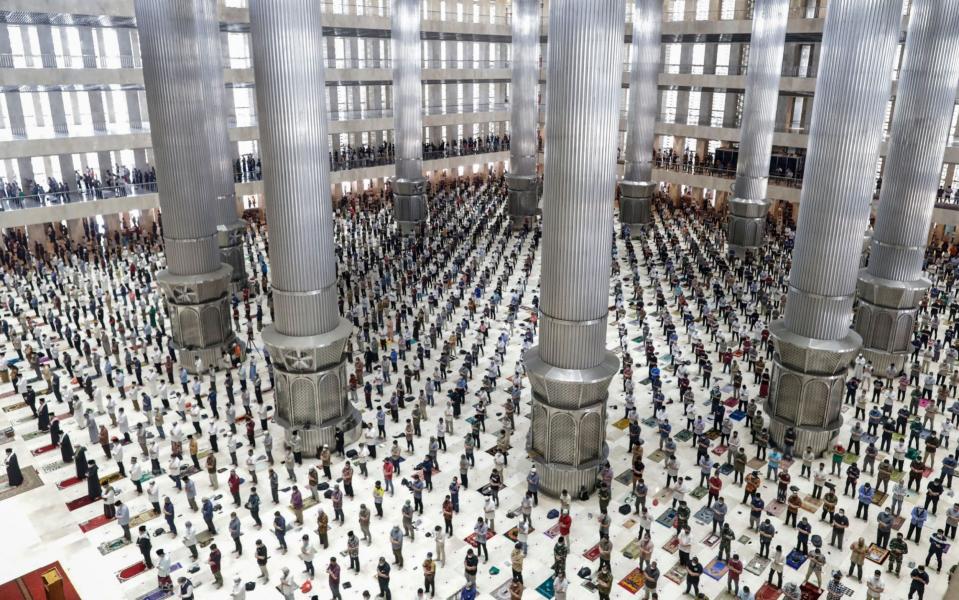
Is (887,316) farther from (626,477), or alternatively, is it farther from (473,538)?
(473,538)

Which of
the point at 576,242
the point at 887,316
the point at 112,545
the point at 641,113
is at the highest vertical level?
the point at 641,113

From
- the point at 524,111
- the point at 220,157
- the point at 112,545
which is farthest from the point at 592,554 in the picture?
the point at 524,111

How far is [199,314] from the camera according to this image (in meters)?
21.5

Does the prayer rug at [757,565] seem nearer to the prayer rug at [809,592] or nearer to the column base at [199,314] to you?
the prayer rug at [809,592]

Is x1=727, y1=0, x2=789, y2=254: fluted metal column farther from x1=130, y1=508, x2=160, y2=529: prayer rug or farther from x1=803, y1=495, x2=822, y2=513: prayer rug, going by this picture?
x1=130, y1=508, x2=160, y2=529: prayer rug

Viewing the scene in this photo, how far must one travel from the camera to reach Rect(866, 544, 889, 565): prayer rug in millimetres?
13523

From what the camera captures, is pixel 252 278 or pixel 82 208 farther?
pixel 82 208

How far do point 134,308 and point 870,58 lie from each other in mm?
24013

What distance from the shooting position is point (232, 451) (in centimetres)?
1652

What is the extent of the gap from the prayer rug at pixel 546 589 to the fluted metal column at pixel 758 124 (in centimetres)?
2394

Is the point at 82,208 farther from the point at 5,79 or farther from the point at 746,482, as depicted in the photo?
the point at 746,482

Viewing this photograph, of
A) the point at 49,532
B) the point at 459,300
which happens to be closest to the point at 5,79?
the point at 459,300

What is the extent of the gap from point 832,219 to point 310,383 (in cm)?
1292

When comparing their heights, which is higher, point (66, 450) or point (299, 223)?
point (299, 223)
